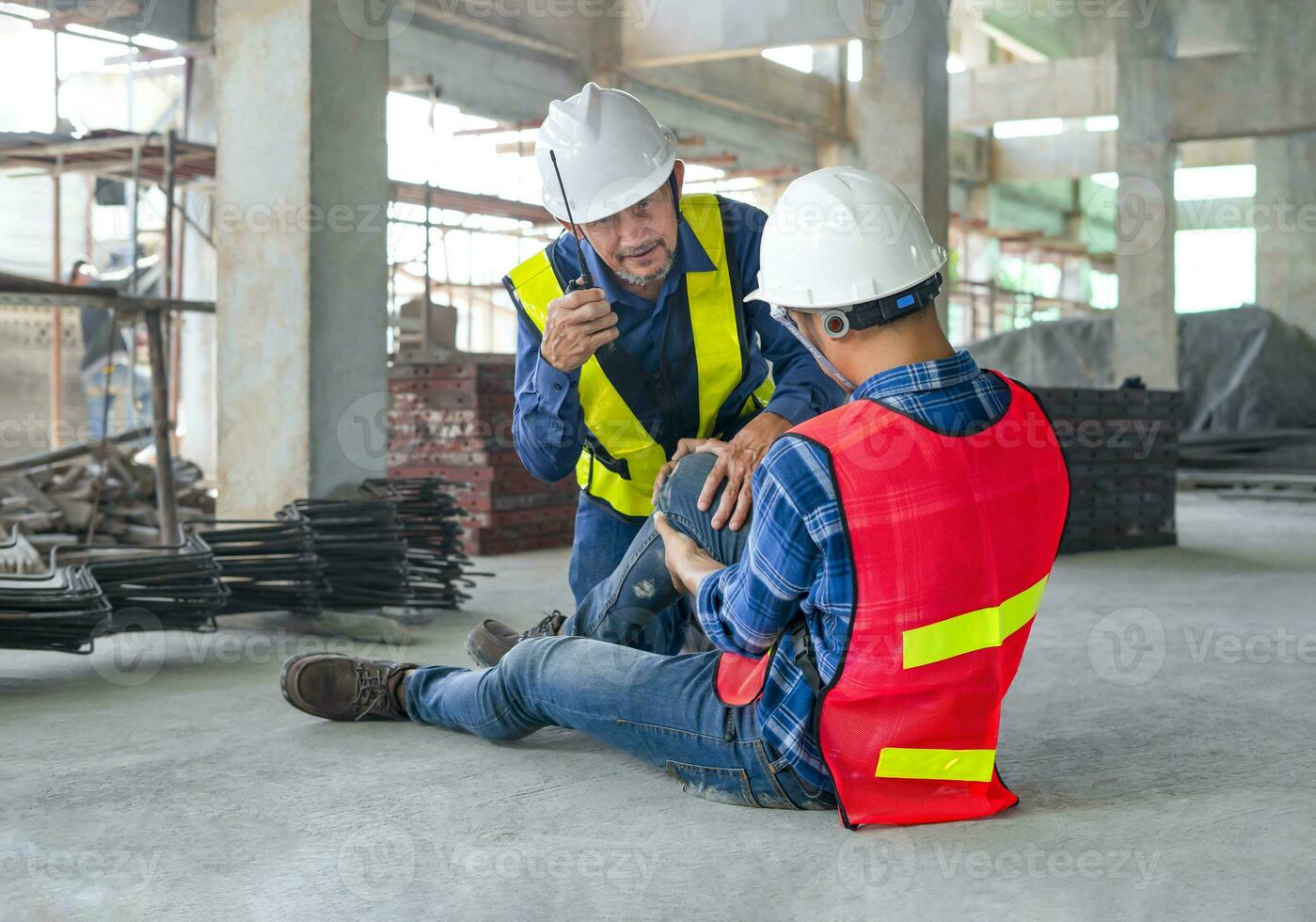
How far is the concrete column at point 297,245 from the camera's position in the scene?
6.66m

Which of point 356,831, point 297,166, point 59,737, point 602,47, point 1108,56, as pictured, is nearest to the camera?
point 356,831

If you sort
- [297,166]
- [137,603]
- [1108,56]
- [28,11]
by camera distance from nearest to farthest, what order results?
[137,603] → [297,166] → [28,11] → [1108,56]

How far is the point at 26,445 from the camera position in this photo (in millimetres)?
15039

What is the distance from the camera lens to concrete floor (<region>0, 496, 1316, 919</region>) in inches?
105

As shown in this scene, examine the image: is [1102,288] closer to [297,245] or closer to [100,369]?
[100,369]

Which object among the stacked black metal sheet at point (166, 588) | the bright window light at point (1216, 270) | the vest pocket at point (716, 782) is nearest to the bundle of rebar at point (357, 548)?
the stacked black metal sheet at point (166, 588)

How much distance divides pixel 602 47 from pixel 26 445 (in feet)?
30.2

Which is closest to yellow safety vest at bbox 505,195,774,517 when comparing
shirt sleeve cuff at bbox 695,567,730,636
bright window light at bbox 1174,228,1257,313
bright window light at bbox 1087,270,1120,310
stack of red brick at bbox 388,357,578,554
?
shirt sleeve cuff at bbox 695,567,730,636

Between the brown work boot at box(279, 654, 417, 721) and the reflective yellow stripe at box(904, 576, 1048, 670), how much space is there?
1.86 metres

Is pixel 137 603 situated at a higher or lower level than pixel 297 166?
lower

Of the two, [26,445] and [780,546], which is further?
[26,445]

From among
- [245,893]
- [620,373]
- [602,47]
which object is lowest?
[245,893]

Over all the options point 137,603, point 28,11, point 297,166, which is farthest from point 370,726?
point 28,11

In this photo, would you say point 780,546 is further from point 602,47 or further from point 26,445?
point 602,47
